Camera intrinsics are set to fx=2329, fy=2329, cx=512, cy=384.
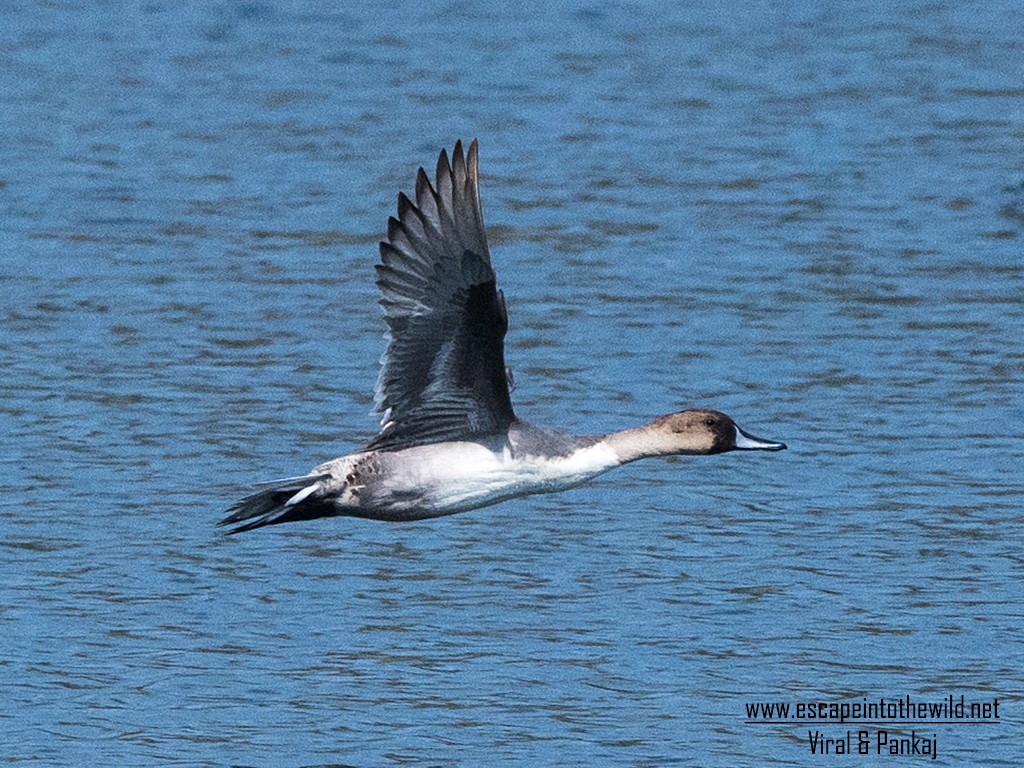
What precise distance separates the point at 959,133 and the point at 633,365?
18.7ft

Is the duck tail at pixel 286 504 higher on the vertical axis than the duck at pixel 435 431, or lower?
lower

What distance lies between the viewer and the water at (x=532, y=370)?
785 centimetres

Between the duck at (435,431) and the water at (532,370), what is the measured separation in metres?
0.63

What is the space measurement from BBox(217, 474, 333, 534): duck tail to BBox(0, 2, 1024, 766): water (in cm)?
58

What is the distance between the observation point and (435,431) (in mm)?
7836

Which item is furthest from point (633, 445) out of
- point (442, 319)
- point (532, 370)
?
point (532, 370)

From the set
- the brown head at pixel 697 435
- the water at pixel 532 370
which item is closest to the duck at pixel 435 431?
the brown head at pixel 697 435

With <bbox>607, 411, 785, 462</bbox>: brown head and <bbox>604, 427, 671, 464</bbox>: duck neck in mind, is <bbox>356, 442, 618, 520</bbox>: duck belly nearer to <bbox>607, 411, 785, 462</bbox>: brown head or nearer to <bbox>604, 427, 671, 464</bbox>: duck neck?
<bbox>604, 427, 671, 464</bbox>: duck neck

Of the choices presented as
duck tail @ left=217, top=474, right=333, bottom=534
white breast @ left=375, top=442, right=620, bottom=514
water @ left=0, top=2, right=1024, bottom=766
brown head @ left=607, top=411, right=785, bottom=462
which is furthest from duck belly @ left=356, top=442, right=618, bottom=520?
water @ left=0, top=2, right=1024, bottom=766

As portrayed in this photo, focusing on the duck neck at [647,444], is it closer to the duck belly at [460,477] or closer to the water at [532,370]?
the duck belly at [460,477]

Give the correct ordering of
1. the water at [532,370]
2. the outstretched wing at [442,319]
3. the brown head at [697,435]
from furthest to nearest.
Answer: the brown head at [697,435] → the water at [532,370] → the outstretched wing at [442,319]

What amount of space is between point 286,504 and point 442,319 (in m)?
0.82

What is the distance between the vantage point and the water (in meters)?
7.85

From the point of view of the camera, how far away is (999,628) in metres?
8.31
